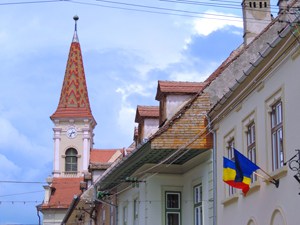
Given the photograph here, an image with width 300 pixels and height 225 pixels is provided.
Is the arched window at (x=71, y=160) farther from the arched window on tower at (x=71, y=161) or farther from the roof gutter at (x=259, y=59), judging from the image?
the roof gutter at (x=259, y=59)

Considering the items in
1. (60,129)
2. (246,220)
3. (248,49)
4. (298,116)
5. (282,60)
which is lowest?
(246,220)

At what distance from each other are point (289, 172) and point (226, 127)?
19.0 feet

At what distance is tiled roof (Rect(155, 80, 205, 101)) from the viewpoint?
1133 inches

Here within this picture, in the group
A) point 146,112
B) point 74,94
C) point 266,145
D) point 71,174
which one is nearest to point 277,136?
point 266,145

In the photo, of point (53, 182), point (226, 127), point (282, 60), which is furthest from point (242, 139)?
point (53, 182)

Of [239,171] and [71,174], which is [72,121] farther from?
[239,171]

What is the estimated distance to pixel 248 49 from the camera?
A: 25797 millimetres

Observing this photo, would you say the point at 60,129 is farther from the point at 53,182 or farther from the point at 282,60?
the point at 282,60

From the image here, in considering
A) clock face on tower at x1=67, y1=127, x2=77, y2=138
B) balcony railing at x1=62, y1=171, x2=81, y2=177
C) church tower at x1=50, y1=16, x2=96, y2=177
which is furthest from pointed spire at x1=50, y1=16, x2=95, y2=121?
balcony railing at x1=62, y1=171, x2=81, y2=177

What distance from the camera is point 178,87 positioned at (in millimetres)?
28984

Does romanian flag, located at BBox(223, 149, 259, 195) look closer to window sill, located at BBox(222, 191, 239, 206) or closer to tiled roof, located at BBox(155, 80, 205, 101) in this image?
window sill, located at BBox(222, 191, 239, 206)

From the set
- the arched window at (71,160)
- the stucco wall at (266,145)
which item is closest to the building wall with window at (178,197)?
the stucco wall at (266,145)

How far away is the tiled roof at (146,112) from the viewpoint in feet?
108

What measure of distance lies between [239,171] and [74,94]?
91.3 meters
